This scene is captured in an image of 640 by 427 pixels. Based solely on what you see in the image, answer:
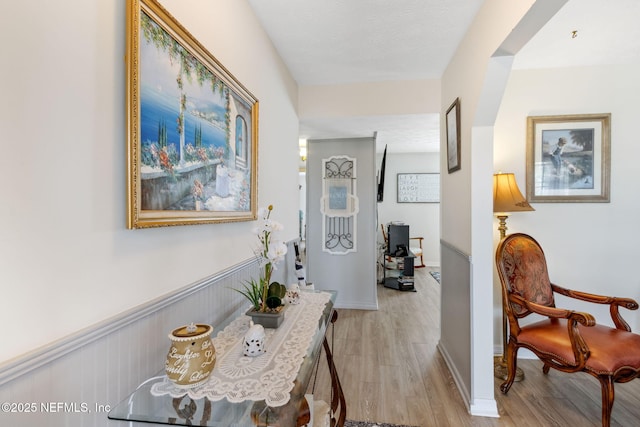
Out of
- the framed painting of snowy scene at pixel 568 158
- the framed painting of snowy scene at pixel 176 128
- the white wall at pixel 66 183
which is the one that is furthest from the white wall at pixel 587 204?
the white wall at pixel 66 183

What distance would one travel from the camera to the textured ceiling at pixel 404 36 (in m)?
1.82

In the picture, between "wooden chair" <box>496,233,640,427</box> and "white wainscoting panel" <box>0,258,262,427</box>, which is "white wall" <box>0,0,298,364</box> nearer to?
"white wainscoting panel" <box>0,258,262,427</box>

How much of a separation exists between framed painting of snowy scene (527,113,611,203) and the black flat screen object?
8.41ft

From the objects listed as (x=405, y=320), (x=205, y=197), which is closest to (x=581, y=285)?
(x=405, y=320)

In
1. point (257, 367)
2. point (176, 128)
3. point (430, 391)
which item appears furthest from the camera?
point (430, 391)

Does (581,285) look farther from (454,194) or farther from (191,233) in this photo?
(191,233)

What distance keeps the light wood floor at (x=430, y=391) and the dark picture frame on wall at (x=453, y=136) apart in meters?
1.63

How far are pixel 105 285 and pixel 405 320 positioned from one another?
10.6 feet

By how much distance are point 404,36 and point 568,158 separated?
1.80 metres

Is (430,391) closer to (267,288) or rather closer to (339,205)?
(267,288)

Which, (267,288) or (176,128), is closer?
(176,128)

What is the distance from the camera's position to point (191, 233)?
1.23 meters

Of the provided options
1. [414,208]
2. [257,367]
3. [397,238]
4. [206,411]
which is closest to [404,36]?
[257,367]

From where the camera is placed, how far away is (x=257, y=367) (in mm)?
959
